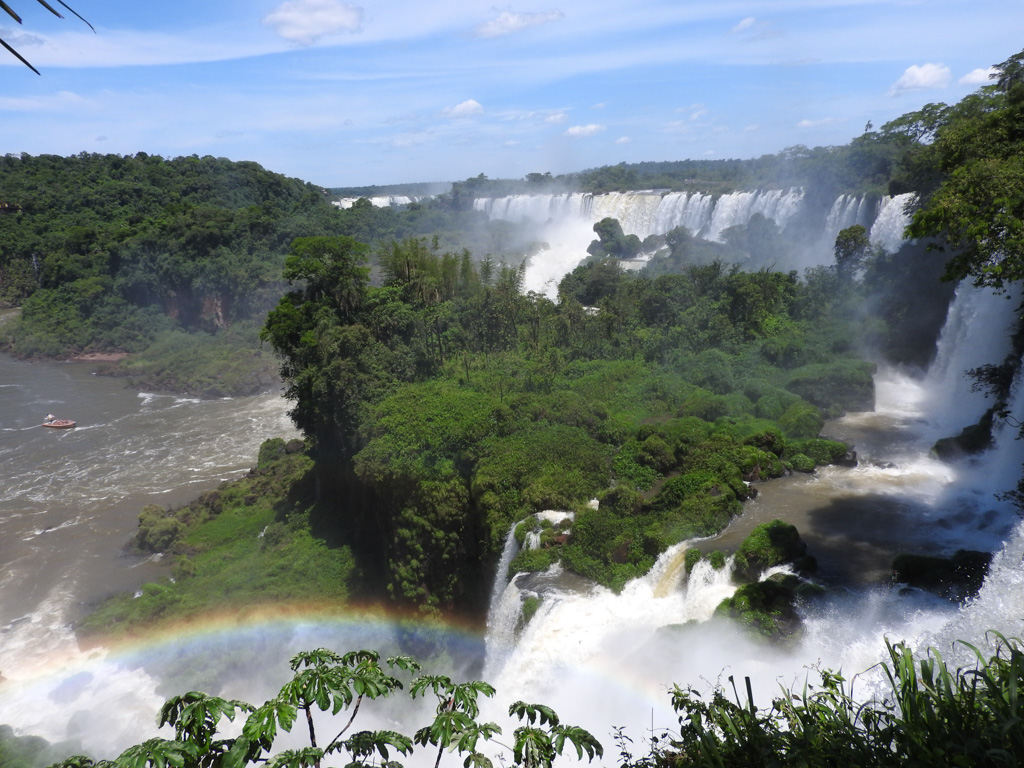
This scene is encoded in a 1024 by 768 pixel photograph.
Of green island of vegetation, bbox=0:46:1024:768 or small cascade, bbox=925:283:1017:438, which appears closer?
green island of vegetation, bbox=0:46:1024:768

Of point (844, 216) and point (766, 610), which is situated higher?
point (844, 216)

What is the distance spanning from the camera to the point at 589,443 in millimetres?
16625

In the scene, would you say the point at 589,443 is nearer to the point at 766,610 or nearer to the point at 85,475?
the point at 766,610

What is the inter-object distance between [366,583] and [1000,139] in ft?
59.0

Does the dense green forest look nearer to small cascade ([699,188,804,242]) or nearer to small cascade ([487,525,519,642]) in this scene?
small cascade ([699,188,804,242])

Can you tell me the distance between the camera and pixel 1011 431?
45.8 feet

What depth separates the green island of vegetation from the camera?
4516 millimetres

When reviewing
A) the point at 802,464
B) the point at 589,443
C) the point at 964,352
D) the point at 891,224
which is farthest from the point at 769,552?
the point at 891,224

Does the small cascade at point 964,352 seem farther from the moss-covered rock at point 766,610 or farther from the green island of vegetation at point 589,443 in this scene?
the moss-covered rock at point 766,610

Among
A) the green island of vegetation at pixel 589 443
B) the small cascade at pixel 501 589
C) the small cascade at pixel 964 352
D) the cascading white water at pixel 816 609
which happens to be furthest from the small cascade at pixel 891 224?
the small cascade at pixel 501 589

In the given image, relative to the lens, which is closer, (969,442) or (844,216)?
(969,442)

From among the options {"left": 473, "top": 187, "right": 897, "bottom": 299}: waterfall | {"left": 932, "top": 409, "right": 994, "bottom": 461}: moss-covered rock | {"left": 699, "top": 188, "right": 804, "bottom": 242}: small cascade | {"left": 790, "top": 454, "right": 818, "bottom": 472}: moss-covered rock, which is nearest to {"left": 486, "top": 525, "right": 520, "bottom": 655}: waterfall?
{"left": 790, "top": 454, "right": 818, "bottom": 472}: moss-covered rock

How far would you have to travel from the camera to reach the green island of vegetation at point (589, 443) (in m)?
4.52

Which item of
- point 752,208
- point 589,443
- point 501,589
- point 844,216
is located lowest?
point 501,589
